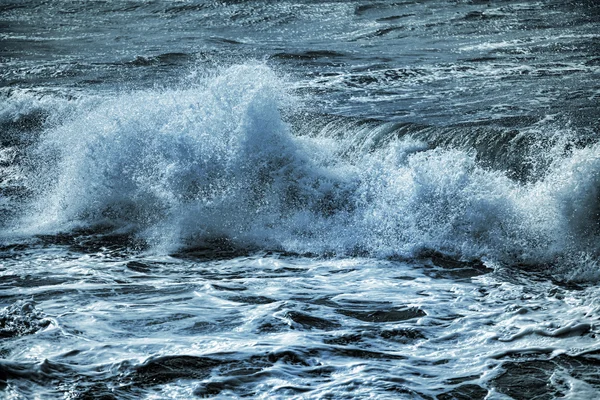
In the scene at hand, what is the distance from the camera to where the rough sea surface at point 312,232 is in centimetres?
462

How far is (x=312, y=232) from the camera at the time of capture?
303 inches

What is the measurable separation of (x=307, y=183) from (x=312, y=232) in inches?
33.7

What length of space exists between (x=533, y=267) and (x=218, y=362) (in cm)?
298

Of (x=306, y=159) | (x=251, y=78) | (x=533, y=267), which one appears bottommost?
(x=533, y=267)

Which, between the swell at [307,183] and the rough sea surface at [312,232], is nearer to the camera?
the rough sea surface at [312,232]

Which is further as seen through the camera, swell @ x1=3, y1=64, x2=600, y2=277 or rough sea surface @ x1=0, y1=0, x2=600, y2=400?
swell @ x1=3, y1=64, x2=600, y2=277

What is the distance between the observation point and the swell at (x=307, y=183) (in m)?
6.96

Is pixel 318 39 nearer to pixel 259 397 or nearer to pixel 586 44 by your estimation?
pixel 586 44

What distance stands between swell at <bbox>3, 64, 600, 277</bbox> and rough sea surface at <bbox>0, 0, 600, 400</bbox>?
0.03 m

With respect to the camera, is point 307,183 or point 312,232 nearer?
point 312,232

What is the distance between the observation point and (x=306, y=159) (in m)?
8.62

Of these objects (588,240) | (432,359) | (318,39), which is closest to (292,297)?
(432,359)

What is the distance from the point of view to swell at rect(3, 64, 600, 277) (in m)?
6.96

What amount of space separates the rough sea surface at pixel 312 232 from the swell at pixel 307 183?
1.0 inches
